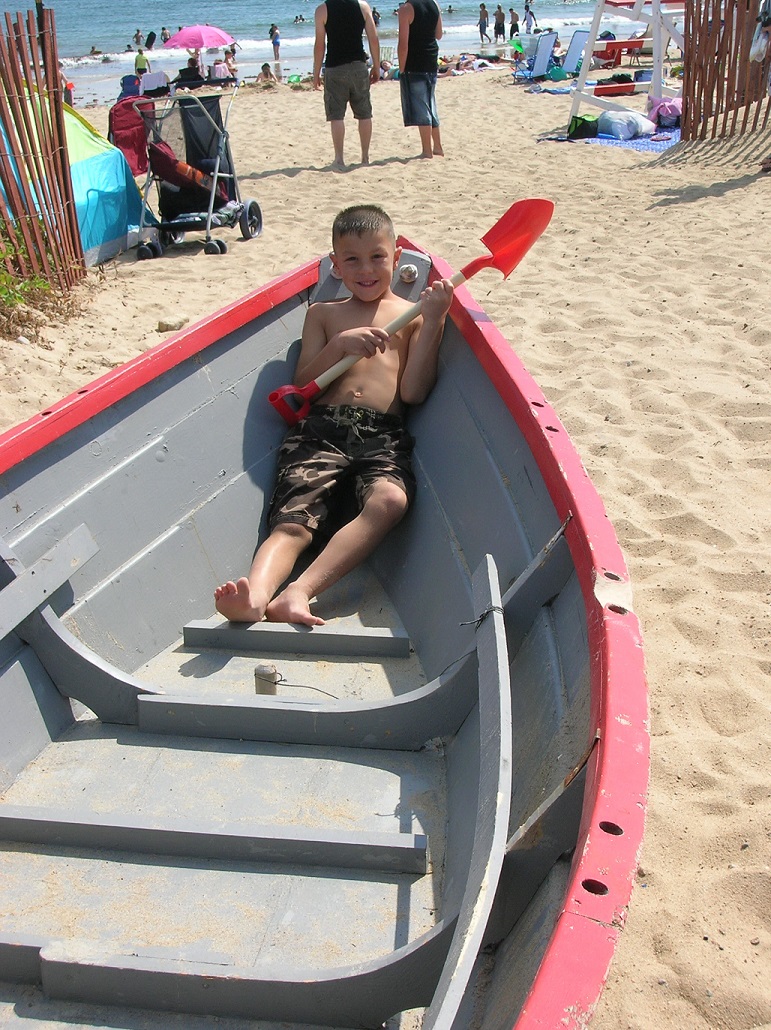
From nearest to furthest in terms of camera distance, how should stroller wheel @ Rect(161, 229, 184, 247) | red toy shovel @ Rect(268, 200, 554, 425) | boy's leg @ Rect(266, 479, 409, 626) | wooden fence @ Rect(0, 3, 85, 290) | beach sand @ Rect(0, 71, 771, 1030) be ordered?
beach sand @ Rect(0, 71, 771, 1030) → boy's leg @ Rect(266, 479, 409, 626) → red toy shovel @ Rect(268, 200, 554, 425) → wooden fence @ Rect(0, 3, 85, 290) → stroller wheel @ Rect(161, 229, 184, 247)

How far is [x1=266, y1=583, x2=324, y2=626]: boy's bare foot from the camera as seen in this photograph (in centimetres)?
263

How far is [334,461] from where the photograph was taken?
3084mm

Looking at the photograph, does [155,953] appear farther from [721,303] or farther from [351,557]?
[721,303]

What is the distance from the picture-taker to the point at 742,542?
10.7 ft

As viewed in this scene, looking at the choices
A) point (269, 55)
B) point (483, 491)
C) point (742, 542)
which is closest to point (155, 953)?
point (483, 491)

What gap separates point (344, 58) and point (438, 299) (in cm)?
693

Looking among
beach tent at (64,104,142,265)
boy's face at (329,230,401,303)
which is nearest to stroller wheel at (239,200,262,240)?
beach tent at (64,104,142,265)

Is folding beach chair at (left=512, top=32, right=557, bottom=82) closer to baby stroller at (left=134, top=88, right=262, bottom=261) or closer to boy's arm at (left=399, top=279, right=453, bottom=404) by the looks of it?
baby stroller at (left=134, top=88, right=262, bottom=261)

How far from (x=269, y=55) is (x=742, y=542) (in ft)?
101

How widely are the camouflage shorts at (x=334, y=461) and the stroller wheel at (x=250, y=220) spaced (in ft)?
14.7

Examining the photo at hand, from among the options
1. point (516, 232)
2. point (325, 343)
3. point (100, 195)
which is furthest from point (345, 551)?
point (100, 195)

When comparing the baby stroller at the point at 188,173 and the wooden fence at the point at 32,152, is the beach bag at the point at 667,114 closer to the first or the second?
the baby stroller at the point at 188,173

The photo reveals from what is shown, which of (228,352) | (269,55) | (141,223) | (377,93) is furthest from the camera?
(269,55)

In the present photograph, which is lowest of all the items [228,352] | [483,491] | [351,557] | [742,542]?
[742,542]
